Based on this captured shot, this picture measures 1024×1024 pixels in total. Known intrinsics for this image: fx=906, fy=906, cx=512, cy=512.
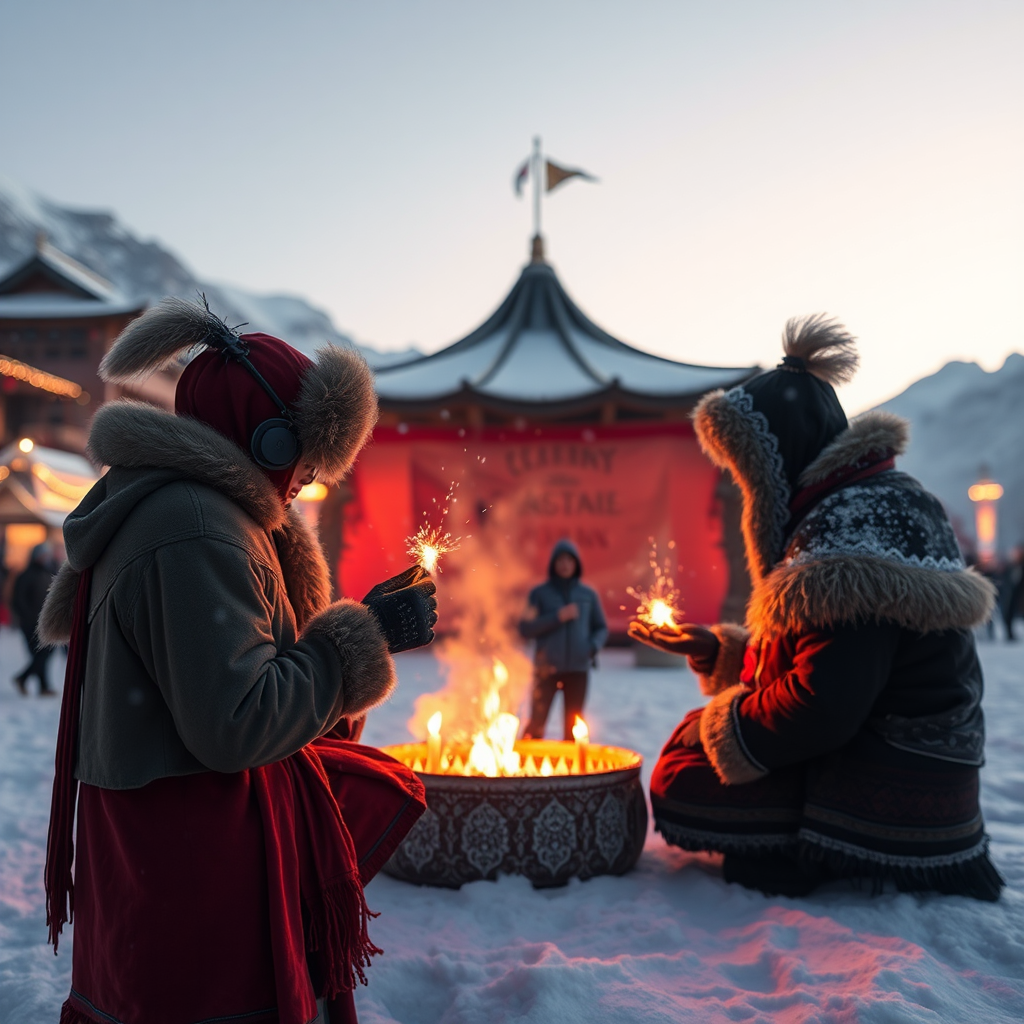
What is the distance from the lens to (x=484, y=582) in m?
12.1

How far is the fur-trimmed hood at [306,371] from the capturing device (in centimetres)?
175

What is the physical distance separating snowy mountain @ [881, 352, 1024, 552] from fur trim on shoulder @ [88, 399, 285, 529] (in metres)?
95.7

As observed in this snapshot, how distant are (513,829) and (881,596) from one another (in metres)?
1.53

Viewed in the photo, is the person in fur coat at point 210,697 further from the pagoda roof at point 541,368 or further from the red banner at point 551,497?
the red banner at point 551,497

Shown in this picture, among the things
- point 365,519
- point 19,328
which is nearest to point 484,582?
point 365,519

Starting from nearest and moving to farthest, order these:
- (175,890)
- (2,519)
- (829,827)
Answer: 1. (175,890)
2. (829,827)
3. (2,519)

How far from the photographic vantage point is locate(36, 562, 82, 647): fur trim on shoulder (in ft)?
6.06

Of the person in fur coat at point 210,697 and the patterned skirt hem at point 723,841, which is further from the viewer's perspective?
the patterned skirt hem at point 723,841

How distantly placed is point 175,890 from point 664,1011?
142cm

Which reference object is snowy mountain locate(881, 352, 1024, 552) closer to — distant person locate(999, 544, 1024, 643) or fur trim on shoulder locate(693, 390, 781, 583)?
distant person locate(999, 544, 1024, 643)

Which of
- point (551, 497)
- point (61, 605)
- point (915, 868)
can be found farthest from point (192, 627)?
point (551, 497)

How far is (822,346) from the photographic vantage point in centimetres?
331

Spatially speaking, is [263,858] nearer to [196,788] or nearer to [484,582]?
[196,788]

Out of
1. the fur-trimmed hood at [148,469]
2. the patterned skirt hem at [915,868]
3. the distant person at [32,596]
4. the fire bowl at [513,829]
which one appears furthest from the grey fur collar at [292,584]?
the distant person at [32,596]
